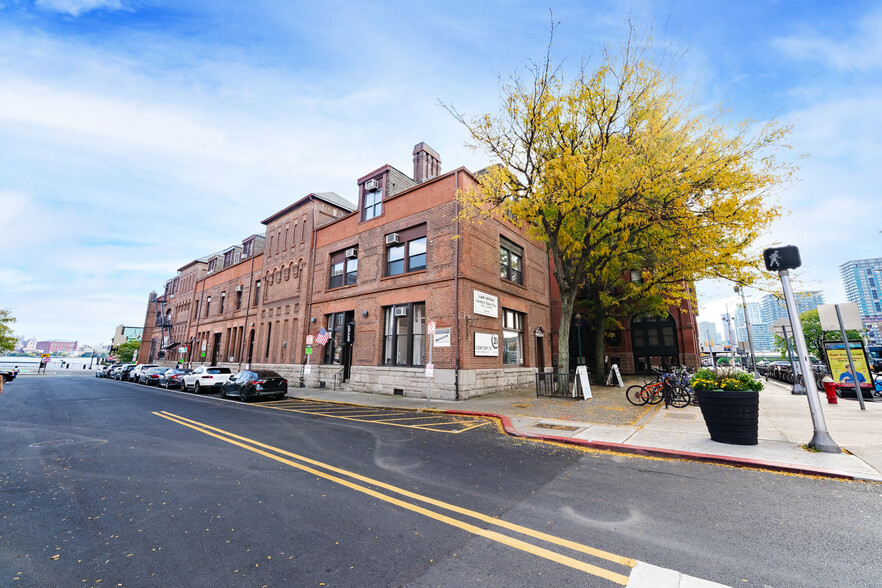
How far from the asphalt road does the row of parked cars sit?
1008 centimetres

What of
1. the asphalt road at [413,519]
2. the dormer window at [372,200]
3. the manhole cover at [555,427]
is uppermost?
the dormer window at [372,200]

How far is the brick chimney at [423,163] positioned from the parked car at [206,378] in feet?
56.0

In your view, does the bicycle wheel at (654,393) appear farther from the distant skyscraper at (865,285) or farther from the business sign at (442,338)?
the distant skyscraper at (865,285)

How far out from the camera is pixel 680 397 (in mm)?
11969

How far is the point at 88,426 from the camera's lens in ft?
32.4

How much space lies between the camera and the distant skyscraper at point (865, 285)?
115750 millimetres

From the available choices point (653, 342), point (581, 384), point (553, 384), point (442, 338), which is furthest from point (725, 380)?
point (653, 342)

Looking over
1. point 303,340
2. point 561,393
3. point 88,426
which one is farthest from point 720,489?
point 303,340

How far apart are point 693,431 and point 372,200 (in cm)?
1904

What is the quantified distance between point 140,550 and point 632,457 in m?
7.00

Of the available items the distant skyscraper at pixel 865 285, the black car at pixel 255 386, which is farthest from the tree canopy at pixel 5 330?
the distant skyscraper at pixel 865 285

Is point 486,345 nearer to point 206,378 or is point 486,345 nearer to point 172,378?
point 206,378

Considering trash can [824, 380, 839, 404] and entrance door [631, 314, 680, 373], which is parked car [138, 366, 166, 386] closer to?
entrance door [631, 314, 680, 373]

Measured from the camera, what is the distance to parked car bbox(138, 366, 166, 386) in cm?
2941
